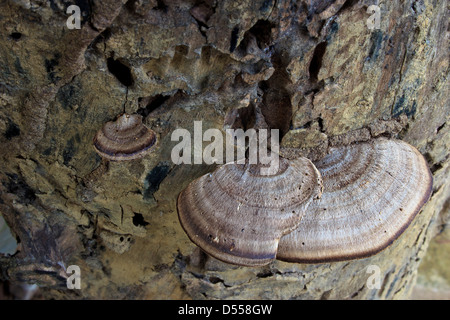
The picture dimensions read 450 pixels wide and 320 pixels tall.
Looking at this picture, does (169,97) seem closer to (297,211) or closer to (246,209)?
(246,209)

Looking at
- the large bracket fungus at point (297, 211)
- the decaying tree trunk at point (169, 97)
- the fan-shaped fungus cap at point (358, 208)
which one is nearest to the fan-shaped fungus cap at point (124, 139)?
the decaying tree trunk at point (169, 97)

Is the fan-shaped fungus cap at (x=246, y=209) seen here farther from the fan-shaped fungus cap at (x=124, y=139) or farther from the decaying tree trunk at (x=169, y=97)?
the fan-shaped fungus cap at (x=124, y=139)

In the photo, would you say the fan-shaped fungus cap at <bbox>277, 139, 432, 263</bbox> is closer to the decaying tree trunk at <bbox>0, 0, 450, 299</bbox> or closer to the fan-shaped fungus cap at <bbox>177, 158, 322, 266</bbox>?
the fan-shaped fungus cap at <bbox>177, 158, 322, 266</bbox>

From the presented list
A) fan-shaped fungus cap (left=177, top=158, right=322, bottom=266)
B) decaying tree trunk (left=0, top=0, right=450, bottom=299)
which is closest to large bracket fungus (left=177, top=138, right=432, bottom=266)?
fan-shaped fungus cap (left=177, top=158, right=322, bottom=266)

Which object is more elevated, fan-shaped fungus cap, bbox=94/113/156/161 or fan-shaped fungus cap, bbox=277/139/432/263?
fan-shaped fungus cap, bbox=94/113/156/161

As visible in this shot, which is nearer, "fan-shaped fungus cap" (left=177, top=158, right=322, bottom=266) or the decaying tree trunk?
the decaying tree trunk

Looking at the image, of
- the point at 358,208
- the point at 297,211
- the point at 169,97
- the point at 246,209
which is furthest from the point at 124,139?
the point at 358,208

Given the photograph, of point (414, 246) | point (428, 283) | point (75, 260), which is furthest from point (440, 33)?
point (428, 283)
